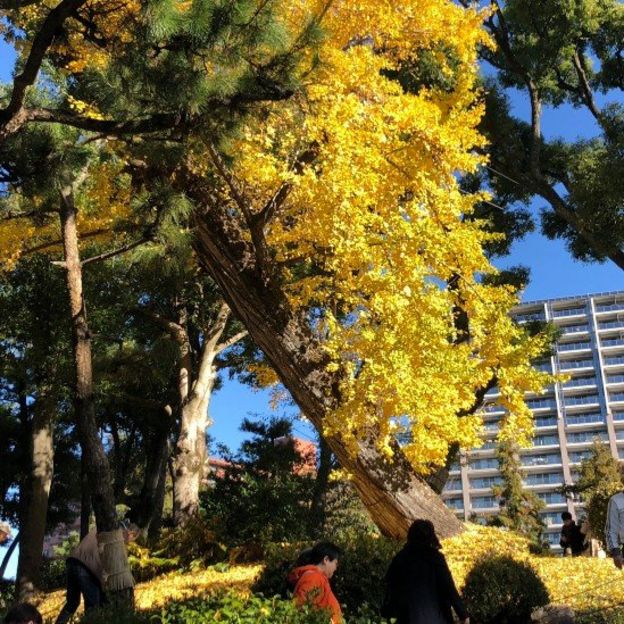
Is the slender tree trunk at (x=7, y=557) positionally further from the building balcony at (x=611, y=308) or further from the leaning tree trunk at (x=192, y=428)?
the building balcony at (x=611, y=308)

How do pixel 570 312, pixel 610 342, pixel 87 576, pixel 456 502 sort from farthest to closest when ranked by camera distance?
pixel 570 312
pixel 610 342
pixel 456 502
pixel 87 576

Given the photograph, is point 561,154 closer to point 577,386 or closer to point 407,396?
point 407,396

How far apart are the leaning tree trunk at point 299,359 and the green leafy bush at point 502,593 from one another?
197cm

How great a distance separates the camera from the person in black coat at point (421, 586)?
405 cm

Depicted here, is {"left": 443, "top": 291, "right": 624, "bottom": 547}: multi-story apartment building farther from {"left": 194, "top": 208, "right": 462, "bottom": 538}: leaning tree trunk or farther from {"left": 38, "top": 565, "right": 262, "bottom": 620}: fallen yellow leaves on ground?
{"left": 194, "top": 208, "right": 462, "bottom": 538}: leaning tree trunk

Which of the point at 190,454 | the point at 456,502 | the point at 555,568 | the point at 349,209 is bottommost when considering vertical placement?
the point at 555,568

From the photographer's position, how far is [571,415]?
319 feet

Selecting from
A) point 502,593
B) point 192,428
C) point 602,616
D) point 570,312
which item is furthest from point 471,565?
point 570,312

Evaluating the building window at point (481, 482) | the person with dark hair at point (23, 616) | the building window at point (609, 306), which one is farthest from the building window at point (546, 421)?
the person with dark hair at point (23, 616)

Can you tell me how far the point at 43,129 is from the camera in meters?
5.34

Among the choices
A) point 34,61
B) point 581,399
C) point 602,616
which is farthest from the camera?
point 581,399

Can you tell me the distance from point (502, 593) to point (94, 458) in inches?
146

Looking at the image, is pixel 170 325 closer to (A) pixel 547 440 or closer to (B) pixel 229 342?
(B) pixel 229 342

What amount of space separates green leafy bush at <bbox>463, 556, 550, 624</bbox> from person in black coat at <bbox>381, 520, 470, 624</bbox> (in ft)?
5.37
